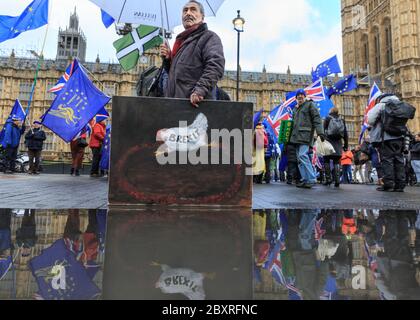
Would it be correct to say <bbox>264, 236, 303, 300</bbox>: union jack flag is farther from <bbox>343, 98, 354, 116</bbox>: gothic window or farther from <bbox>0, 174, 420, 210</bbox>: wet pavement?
<bbox>343, 98, 354, 116</bbox>: gothic window

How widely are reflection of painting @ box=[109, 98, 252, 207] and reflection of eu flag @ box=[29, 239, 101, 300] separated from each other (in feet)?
4.02

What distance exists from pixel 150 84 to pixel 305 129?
9.65 feet

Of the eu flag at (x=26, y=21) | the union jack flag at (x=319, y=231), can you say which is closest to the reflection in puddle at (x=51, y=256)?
the union jack flag at (x=319, y=231)

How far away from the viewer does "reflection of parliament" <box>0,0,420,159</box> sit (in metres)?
38.5

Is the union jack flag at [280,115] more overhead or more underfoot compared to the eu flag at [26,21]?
more underfoot

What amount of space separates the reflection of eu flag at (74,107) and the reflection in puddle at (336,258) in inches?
262

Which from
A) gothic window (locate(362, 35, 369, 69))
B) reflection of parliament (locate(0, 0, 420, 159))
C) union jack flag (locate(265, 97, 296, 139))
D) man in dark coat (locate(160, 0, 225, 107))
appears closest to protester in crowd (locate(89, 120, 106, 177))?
union jack flag (locate(265, 97, 296, 139))

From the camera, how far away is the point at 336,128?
6.68 metres

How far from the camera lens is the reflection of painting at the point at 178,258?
831 mm

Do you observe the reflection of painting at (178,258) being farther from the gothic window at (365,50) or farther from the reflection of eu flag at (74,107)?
the gothic window at (365,50)

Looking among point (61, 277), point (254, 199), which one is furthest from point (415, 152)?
point (61, 277)

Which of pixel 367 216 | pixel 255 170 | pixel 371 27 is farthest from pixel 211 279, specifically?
pixel 371 27

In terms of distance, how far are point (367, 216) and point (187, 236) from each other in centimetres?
135

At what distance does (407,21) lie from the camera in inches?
1674
